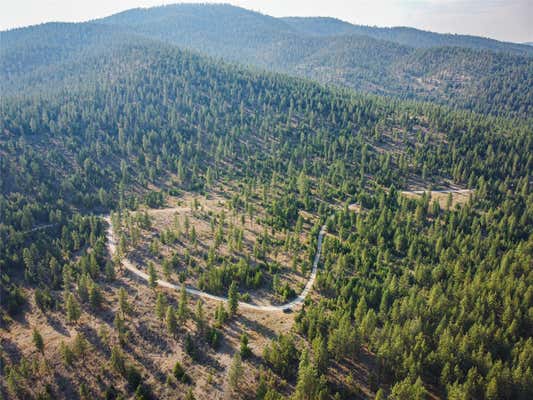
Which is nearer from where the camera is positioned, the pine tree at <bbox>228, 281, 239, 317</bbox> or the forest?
the forest

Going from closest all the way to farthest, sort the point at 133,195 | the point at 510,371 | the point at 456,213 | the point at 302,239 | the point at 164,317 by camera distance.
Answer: the point at 510,371 < the point at 164,317 < the point at 302,239 < the point at 456,213 < the point at 133,195

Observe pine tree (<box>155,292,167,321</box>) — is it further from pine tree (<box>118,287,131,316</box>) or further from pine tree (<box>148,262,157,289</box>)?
pine tree (<box>148,262,157,289</box>)

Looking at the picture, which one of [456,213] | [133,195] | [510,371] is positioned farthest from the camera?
[133,195]

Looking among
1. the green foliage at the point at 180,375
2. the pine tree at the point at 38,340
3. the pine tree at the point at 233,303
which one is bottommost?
the green foliage at the point at 180,375

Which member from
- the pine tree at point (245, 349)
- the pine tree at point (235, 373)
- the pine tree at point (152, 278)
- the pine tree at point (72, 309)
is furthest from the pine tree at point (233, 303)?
the pine tree at point (72, 309)

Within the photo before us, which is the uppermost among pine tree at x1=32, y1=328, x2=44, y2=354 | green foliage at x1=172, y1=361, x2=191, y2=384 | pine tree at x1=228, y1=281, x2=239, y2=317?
pine tree at x1=228, y1=281, x2=239, y2=317

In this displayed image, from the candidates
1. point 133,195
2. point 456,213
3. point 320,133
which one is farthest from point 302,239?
point 320,133

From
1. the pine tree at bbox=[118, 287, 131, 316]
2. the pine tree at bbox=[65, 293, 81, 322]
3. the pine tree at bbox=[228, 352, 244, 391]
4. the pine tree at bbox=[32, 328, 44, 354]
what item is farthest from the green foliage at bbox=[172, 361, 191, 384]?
the pine tree at bbox=[65, 293, 81, 322]

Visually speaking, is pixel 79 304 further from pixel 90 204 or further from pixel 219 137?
pixel 219 137

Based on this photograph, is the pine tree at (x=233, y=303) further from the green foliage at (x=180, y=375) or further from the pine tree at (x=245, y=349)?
the green foliage at (x=180, y=375)
